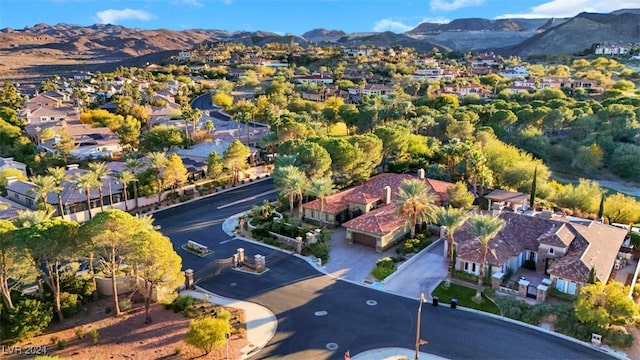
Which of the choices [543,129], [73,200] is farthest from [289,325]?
[543,129]

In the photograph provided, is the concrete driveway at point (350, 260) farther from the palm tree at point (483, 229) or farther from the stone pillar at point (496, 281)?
the stone pillar at point (496, 281)

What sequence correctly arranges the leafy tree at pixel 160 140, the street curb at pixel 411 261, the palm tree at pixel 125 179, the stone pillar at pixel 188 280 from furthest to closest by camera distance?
the leafy tree at pixel 160 140 → the palm tree at pixel 125 179 → the street curb at pixel 411 261 → the stone pillar at pixel 188 280

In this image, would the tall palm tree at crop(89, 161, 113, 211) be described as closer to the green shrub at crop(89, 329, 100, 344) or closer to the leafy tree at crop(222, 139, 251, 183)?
the leafy tree at crop(222, 139, 251, 183)

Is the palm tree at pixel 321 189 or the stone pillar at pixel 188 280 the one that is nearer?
the stone pillar at pixel 188 280

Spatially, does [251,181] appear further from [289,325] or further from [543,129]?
[543,129]

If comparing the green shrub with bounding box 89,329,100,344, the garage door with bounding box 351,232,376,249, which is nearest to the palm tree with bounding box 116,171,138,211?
the green shrub with bounding box 89,329,100,344

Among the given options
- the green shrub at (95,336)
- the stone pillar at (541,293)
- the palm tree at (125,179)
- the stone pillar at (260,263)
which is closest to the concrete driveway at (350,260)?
the stone pillar at (260,263)

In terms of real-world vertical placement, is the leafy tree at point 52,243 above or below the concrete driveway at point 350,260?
above

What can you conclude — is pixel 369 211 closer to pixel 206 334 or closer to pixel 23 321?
pixel 206 334

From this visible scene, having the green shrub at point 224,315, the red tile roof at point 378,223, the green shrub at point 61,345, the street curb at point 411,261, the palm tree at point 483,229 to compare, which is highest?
the palm tree at point 483,229
